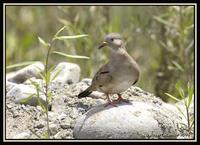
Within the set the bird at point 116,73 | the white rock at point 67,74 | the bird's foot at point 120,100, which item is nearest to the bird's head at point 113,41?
the bird at point 116,73

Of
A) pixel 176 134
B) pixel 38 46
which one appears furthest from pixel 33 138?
pixel 38 46

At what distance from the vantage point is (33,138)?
662 centimetres

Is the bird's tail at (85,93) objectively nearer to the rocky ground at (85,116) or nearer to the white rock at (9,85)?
the rocky ground at (85,116)

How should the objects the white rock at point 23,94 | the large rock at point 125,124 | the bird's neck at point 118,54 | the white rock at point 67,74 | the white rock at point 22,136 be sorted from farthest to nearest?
the white rock at point 67,74 < the white rock at point 23,94 < the bird's neck at point 118,54 < the white rock at point 22,136 < the large rock at point 125,124

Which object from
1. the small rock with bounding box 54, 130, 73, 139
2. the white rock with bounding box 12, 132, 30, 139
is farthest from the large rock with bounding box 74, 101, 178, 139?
→ the white rock with bounding box 12, 132, 30, 139

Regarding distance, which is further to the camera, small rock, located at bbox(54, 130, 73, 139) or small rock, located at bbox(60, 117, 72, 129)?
small rock, located at bbox(60, 117, 72, 129)

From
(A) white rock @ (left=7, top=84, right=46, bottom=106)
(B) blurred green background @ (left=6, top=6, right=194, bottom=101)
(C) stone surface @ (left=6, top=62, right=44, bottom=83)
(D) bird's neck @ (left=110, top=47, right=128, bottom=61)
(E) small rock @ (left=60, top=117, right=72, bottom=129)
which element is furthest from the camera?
(B) blurred green background @ (left=6, top=6, right=194, bottom=101)

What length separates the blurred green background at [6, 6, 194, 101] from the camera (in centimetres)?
935

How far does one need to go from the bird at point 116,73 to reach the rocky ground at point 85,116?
193mm

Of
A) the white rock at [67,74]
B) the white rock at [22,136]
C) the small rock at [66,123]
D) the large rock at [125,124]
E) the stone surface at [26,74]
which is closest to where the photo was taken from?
the large rock at [125,124]

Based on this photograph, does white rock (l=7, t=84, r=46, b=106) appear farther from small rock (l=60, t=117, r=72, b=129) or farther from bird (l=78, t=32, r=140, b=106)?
bird (l=78, t=32, r=140, b=106)

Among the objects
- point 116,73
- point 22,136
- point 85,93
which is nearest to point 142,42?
point 85,93

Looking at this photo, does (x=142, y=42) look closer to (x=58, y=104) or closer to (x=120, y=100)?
(x=58, y=104)

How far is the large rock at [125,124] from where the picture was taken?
21.2 ft
